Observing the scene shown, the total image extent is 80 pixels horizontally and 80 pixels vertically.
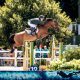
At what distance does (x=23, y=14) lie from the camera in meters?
28.8

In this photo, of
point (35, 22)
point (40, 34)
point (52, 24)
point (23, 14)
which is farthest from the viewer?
point (23, 14)

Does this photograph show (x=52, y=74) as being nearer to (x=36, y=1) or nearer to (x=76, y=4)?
(x=36, y=1)

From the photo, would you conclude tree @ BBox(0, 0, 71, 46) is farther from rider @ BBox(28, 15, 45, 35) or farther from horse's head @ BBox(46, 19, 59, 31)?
horse's head @ BBox(46, 19, 59, 31)

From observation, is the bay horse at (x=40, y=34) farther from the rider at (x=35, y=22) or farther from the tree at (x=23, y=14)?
the tree at (x=23, y=14)

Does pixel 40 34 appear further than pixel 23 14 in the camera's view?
No

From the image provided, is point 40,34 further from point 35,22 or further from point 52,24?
point 52,24

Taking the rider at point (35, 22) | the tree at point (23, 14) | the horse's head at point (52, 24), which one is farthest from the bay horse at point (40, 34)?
the tree at point (23, 14)

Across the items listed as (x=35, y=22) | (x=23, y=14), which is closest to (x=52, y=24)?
(x=35, y=22)

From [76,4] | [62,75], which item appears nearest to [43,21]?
[62,75]

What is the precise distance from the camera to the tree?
92.1 feet

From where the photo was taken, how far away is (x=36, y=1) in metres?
29.4

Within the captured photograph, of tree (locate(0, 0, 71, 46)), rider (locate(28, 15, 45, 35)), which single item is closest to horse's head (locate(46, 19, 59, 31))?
rider (locate(28, 15, 45, 35))

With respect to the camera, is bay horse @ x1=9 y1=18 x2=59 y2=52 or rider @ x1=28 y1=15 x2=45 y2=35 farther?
rider @ x1=28 y1=15 x2=45 y2=35

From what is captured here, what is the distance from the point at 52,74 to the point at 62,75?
0.60ft
